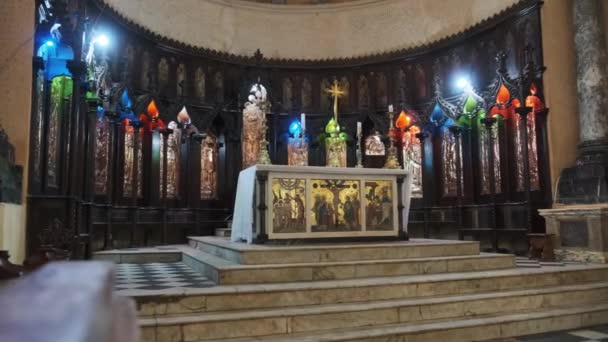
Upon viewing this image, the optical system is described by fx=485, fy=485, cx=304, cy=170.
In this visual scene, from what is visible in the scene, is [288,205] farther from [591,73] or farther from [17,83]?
[591,73]

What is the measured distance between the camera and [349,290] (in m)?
5.41

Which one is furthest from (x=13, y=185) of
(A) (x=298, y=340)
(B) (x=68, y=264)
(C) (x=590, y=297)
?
(C) (x=590, y=297)

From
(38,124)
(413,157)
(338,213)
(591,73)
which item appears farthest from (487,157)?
(38,124)

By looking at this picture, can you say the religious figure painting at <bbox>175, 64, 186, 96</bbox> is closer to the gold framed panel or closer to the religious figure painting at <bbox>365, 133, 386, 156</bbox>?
the religious figure painting at <bbox>365, 133, 386, 156</bbox>

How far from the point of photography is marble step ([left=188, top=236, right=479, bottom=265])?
6.05 m

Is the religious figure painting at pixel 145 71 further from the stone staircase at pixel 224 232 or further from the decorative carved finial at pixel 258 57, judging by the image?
the stone staircase at pixel 224 232

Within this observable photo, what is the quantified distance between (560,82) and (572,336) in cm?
593

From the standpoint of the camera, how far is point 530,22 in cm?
987

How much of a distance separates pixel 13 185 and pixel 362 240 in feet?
15.9

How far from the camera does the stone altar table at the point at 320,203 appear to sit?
23.7ft

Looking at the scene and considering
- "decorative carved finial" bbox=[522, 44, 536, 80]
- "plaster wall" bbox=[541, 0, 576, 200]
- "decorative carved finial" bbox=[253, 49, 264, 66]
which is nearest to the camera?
"plaster wall" bbox=[541, 0, 576, 200]

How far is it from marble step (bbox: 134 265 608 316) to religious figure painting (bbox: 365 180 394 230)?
70.9 inches

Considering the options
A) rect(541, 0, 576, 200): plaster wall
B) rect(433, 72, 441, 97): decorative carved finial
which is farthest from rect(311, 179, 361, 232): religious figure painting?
rect(433, 72, 441, 97): decorative carved finial

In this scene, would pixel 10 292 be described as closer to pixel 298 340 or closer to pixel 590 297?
pixel 298 340
